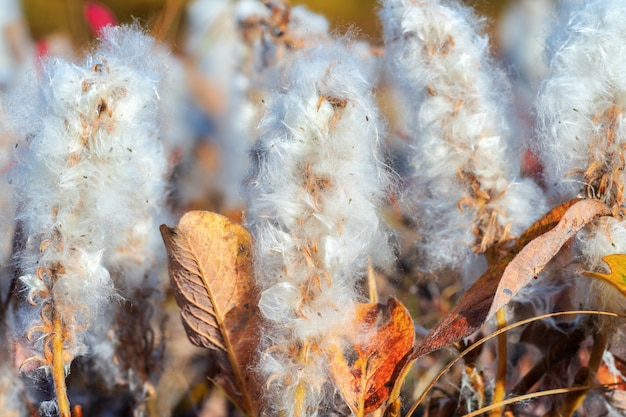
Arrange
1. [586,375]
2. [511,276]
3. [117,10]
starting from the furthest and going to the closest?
[117,10] < [586,375] < [511,276]

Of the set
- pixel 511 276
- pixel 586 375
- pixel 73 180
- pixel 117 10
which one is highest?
pixel 117 10

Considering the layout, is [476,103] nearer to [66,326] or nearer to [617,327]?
[617,327]

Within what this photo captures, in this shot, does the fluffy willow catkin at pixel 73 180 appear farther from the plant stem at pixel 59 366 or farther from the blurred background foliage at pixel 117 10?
the blurred background foliage at pixel 117 10

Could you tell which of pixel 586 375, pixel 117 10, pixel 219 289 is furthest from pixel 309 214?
pixel 117 10

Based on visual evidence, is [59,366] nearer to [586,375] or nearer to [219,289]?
[219,289]

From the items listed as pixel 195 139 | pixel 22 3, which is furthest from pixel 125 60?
pixel 22 3

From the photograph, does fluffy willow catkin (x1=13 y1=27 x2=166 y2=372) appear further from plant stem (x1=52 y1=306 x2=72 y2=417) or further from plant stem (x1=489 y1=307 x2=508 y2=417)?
plant stem (x1=489 y1=307 x2=508 y2=417)
